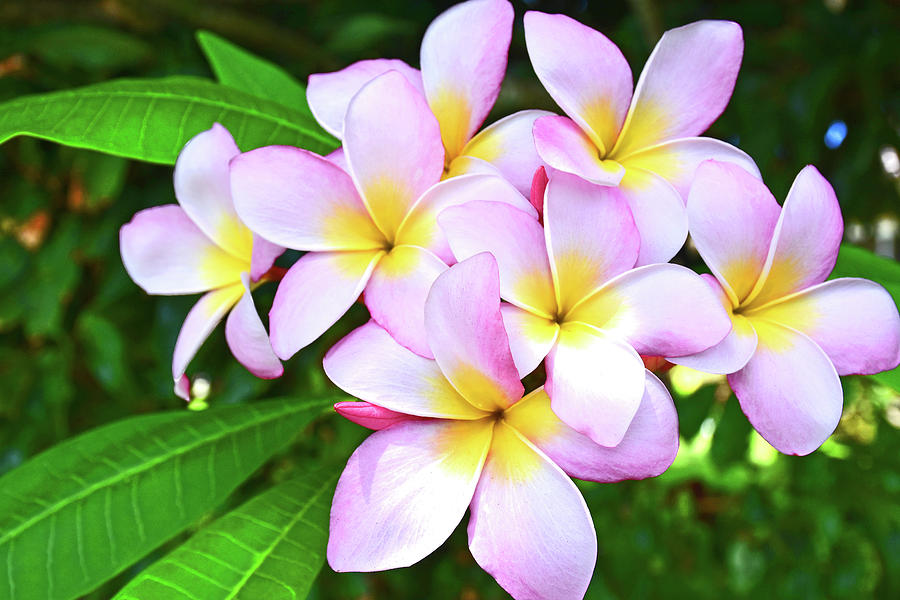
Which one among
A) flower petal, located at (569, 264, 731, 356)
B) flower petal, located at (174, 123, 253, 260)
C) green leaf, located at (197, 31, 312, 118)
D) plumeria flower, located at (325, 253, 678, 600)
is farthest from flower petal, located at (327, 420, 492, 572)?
green leaf, located at (197, 31, 312, 118)

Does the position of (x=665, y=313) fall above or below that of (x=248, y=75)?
below

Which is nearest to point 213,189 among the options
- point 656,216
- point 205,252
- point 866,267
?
point 205,252

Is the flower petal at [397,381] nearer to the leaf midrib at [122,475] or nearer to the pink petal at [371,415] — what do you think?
the pink petal at [371,415]

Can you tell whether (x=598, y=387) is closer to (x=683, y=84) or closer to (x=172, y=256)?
(x=683, y=84)

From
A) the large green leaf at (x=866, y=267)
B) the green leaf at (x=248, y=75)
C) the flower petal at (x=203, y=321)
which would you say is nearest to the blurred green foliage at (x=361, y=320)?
A: the green leaf at (x=248, y=75)

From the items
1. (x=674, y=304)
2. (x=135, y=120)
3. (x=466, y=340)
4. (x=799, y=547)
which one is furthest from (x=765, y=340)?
(x=799, y=547)
